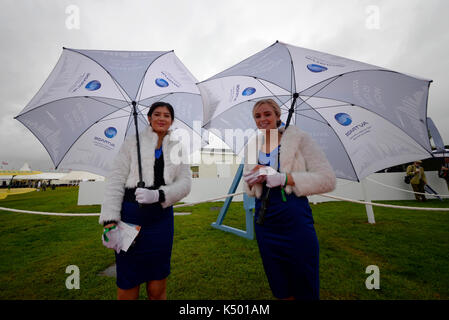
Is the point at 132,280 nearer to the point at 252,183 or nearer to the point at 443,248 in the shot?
the point at 252,183

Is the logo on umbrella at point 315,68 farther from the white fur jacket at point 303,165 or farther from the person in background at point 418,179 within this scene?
the person in background at point 418,179

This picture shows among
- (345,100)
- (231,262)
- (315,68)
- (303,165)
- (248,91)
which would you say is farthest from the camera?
(231,262)

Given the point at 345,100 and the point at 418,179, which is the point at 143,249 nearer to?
the point at 345,100

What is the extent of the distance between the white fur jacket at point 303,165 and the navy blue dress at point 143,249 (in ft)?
3.00

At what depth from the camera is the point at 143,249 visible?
1733mm

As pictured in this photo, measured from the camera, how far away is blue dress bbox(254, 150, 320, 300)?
156 centimetres

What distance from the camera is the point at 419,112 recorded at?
216 cm

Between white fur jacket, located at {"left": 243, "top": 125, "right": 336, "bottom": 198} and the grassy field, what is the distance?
2081mm

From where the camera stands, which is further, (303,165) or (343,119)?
(343,119)

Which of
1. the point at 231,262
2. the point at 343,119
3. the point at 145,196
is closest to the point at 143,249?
the point at 145,196

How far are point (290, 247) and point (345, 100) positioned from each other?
186 cm

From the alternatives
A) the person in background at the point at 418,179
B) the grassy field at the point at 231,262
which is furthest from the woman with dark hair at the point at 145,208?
the person in background at the point at 418,179

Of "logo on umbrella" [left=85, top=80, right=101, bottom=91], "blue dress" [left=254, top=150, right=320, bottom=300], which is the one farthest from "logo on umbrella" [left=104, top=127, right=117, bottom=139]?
"blue dress" [left=254, top=150, right=320, bottom=300]

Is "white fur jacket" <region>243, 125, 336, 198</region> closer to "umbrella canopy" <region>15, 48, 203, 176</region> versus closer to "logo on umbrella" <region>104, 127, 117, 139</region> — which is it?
"umbrella canopy" <region>15, 48, 203, 176</region>
